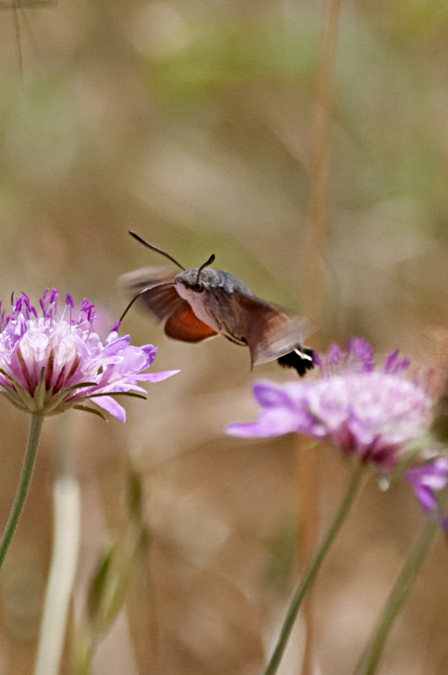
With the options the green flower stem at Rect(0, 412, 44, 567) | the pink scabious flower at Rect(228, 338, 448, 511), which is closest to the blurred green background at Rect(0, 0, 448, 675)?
the pink scabious flower at Rect(228, 338, 448, 511)

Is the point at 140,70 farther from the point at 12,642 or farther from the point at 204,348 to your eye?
the point at 12,642

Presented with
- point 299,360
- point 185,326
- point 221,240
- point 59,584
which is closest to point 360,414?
point 299,360

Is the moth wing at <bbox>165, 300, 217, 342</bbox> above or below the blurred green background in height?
below

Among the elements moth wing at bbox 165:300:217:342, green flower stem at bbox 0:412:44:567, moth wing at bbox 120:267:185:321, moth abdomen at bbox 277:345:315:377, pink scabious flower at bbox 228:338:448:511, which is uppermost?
moth wing at bbox 120:267:185:321

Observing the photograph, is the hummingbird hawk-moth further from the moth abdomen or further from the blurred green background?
the blurred green background

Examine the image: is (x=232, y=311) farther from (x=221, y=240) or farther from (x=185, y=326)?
(x=221, y=240)

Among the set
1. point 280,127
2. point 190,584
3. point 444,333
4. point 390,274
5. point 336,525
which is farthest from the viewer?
point 280,127

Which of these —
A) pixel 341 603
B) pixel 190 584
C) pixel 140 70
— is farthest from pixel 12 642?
pixel 140 70
